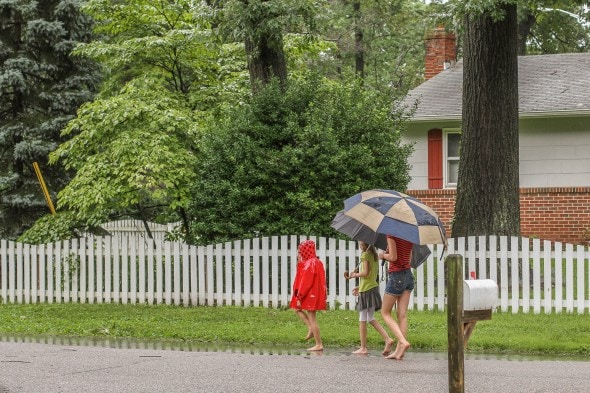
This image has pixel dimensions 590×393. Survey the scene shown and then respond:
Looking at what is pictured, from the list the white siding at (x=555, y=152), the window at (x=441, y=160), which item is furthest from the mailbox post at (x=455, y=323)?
the window at (x=441, y=160)

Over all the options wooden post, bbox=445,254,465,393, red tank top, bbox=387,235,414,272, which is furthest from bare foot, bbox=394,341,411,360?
wooden post, bbox=445,254,465,393

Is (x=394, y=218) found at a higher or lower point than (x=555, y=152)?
higher

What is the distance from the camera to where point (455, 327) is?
861 cm

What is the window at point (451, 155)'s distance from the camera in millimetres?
28141

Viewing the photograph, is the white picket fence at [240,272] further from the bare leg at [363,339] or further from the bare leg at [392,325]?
the bare leg at [392,325]

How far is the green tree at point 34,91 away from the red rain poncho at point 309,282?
12536 mm

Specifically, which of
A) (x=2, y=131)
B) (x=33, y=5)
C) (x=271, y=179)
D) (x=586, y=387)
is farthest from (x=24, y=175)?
(x=586, y=387)

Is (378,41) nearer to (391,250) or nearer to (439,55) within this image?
(439,55)

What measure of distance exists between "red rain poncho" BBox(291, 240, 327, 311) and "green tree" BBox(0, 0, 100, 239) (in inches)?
494

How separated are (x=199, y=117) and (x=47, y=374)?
10.6 meters

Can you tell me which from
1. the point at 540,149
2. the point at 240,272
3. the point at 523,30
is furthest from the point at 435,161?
the point at 523,30

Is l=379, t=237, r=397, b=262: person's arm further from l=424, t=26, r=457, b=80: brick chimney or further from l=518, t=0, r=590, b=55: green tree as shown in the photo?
l=518, t=0, r=590, b=55: green tree

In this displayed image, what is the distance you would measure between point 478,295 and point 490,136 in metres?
9.70

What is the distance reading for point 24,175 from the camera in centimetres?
2491
